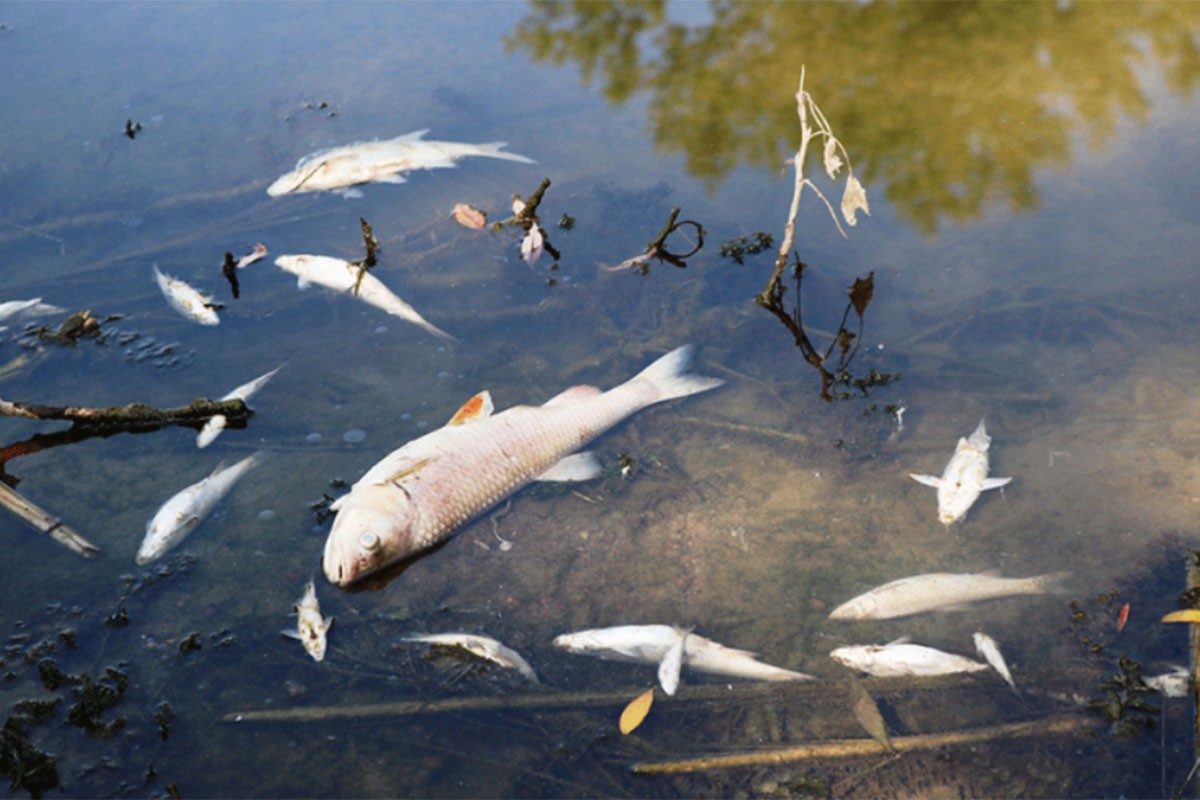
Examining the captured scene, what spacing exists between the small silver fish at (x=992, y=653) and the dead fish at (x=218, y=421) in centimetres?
331

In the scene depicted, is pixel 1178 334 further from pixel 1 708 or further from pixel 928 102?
pixel 1 708

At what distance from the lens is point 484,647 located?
3156 millimetres

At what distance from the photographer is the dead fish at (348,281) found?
466cm

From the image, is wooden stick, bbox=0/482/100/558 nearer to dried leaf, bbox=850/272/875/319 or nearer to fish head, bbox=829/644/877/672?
fish head, bbox=829/644/877/672

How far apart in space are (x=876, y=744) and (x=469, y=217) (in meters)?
3.72

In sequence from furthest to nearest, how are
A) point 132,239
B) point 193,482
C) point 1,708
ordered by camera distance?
1. point 132,239
2. point 193,482
3. point 1,708

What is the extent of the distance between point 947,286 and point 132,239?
4.84 m

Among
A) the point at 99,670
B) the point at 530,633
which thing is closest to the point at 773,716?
the point at 530,633

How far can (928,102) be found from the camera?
229 inches

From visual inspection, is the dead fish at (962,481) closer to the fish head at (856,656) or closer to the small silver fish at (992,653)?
the small silver fish at (992,653)

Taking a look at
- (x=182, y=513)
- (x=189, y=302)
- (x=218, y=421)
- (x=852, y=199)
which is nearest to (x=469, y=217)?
(x=189, y=302)

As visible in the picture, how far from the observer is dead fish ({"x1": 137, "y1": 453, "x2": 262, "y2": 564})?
3.49 m

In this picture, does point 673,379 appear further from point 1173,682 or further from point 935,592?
point 1173,682

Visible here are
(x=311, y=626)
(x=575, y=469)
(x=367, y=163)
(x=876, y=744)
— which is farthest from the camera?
(x=367, y=163)
